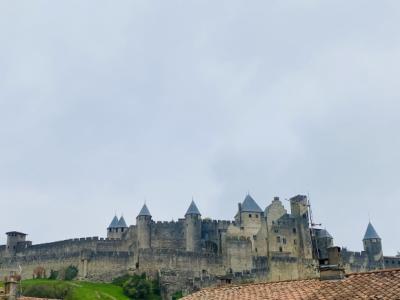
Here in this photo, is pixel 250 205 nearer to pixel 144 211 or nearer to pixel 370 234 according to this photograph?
pixel 144 211

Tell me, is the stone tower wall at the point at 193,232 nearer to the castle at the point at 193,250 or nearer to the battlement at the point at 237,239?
the castle at the point at 193,250

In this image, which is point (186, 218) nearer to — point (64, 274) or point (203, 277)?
point (203, 277)

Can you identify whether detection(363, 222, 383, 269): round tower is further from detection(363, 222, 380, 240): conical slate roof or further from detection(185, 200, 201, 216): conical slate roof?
detection(185, 200, 201, 216): conical slate roof

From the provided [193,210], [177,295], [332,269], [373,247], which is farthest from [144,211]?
[332,269]

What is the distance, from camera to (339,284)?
22438 mm

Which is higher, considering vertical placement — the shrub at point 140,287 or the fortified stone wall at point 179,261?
the fortified stone wall at point 179,261

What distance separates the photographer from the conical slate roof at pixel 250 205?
3848 inches

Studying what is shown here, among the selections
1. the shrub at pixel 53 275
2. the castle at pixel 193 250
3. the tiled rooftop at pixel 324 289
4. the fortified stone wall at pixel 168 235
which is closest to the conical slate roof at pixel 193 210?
the castle at pixel 193 250

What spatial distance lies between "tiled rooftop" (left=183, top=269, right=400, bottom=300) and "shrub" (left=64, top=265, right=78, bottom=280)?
6412 cm

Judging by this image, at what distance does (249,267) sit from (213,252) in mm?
6025

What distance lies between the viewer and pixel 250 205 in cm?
9850

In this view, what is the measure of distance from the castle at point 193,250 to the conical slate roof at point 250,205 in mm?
163

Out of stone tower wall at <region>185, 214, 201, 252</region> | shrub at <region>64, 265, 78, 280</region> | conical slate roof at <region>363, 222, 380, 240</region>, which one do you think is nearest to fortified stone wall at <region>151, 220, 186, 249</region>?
stone tower wall at <region>185, 214, 201, 252</region>

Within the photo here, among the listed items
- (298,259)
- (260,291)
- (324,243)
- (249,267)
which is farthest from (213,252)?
(260,291)
